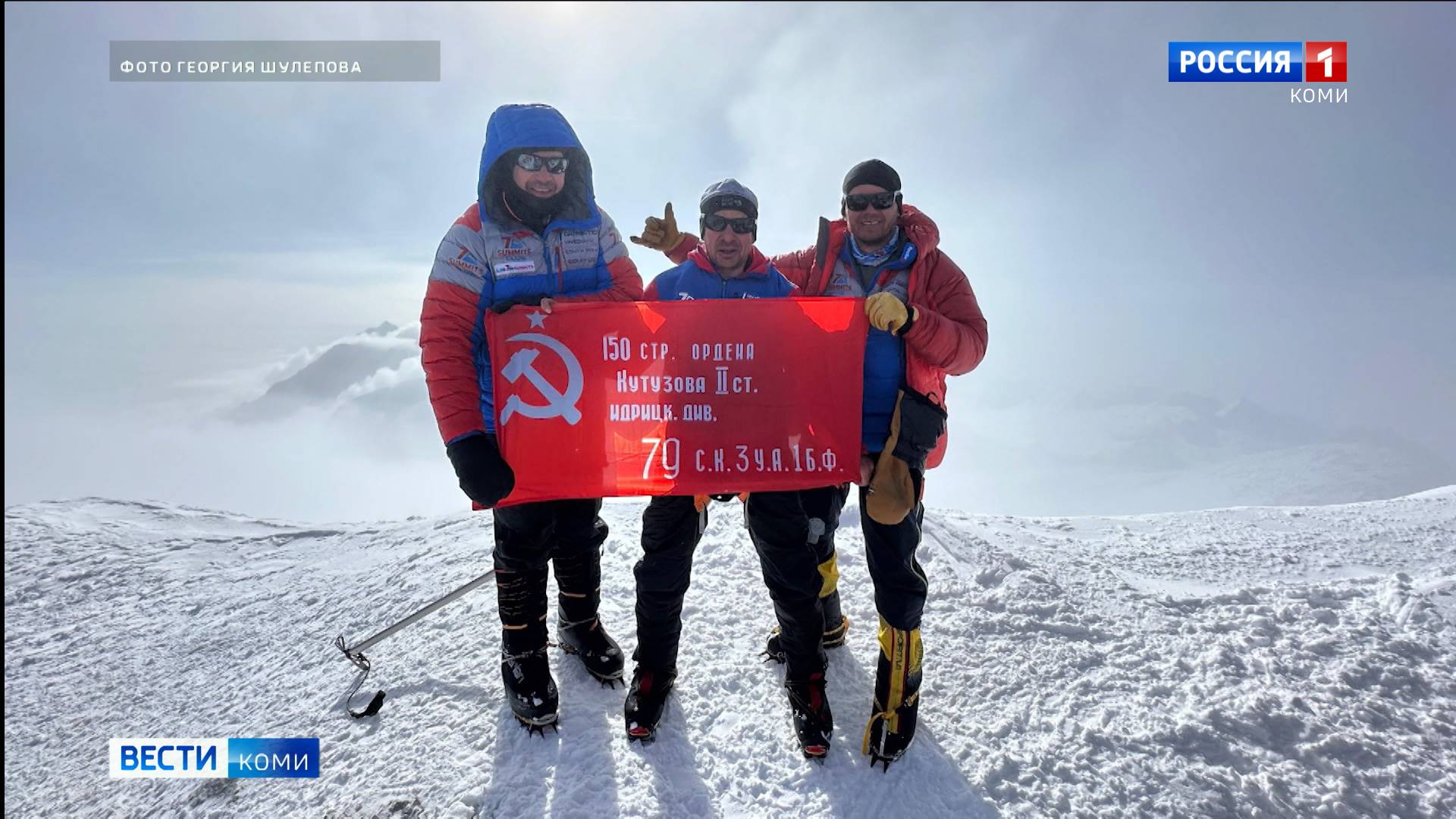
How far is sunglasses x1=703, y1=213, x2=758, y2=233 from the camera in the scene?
10.7ft

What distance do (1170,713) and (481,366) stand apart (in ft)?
13.1

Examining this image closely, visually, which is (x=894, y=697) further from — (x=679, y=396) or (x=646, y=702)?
(x=679, y=396)

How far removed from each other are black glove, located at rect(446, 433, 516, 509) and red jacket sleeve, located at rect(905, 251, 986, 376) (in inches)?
80.6

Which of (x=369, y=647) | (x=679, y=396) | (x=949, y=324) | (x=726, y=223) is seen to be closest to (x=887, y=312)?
(x=949, y=324)

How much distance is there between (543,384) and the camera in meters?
3.23

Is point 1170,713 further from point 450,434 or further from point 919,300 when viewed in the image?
point 450,434

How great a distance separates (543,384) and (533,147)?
3.84ft

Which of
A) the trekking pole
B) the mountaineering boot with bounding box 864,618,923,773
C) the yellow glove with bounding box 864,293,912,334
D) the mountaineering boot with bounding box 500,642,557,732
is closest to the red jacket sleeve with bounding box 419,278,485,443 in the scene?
the trekking pole

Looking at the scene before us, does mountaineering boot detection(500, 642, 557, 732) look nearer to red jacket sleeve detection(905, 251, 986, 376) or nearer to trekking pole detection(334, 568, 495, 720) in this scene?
trekking pole detection(334, 568, 495, 720)

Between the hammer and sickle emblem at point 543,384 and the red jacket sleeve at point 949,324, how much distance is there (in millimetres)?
1700

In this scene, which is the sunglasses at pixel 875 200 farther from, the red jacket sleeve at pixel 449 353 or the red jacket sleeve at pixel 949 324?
the red jacket sleeve at pixel 449 353

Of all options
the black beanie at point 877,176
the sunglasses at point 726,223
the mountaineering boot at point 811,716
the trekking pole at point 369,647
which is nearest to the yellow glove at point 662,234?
the sunglasses at point 726,223

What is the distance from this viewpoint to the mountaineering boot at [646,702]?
10.2ft

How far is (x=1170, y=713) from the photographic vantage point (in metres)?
3.18
